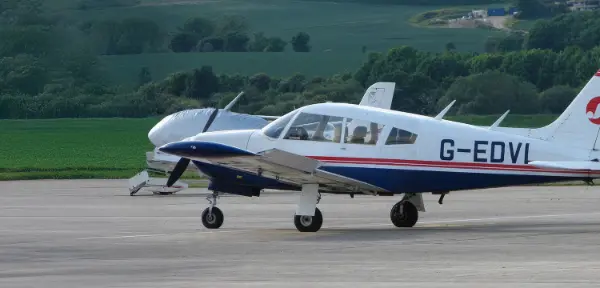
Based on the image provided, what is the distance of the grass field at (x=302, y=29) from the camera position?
199 feet

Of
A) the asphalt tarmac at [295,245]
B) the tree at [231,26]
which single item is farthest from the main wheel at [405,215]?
the tree at [231,26]

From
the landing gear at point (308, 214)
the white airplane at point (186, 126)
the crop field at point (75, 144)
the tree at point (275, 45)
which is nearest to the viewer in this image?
the landing gear at point (308, 214)

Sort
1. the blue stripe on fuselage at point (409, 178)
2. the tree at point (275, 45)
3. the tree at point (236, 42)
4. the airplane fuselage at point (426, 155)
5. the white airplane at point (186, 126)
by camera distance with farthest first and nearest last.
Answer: the tree at point (275, 45) < the tree at point (236, 42) < the white airplane at point (186, 126) < the blue stripe on fuselage at point (409, 178) < the airplane fuselage at point (426, 155)

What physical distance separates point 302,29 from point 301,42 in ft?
26.2

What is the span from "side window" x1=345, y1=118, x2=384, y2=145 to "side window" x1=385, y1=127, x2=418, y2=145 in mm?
188

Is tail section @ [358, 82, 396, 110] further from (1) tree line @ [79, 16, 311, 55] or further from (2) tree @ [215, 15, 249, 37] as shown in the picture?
(2) tree @ [215, 15, 249, 37]

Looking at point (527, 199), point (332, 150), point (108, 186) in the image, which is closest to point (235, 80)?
point (108, 186)

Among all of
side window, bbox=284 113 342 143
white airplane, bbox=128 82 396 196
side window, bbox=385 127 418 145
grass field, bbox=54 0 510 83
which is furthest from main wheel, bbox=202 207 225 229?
grass field, bbox=54 0 510 83

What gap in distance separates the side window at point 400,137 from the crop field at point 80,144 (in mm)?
22894

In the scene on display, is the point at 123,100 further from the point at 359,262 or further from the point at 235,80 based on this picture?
the point at 359,262

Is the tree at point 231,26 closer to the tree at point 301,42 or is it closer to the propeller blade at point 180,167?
the tree at point 301,42

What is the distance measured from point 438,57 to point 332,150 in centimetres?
4096

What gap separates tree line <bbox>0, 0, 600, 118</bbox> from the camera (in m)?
50.8

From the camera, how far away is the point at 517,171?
66.0ft
